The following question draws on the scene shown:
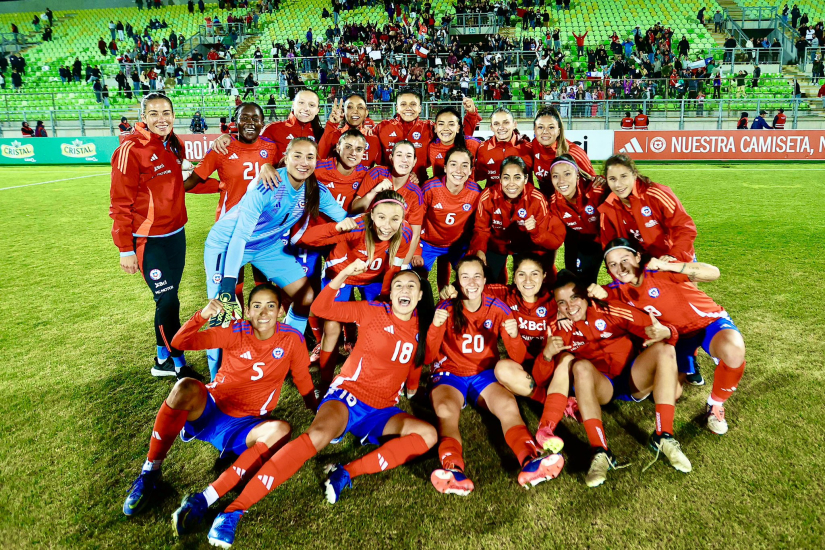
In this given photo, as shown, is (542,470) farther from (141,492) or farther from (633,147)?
(633,147)

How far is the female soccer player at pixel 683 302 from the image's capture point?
358cm

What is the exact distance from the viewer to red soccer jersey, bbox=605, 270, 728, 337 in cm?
375

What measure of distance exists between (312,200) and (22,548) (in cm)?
290

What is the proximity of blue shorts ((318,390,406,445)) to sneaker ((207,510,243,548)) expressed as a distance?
81cm

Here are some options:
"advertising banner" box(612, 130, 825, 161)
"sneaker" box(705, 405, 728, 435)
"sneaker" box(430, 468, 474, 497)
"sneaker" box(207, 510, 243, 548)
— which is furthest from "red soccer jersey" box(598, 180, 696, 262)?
"advertising banner" box(612, 130, 825, 161)

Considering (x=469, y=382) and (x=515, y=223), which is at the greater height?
(x=515, y=223)

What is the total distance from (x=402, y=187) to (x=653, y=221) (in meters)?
2.15

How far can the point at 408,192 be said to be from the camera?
4.86 metres

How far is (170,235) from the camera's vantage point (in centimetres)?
445

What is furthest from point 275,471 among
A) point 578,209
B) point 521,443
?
point 578,209

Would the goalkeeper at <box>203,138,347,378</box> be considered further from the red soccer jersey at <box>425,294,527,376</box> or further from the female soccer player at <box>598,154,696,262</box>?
the female soccer player at <box>598,154,696,262</box>

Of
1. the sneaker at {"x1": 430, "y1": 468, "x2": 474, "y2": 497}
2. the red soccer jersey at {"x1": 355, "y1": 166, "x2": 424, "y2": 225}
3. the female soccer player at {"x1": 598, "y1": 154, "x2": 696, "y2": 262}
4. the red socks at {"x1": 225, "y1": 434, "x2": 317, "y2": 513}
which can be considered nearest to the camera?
the red socks at {"x1": 225, "y1": 434, "x2": 317, "y2": 513}

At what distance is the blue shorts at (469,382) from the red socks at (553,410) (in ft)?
1.45

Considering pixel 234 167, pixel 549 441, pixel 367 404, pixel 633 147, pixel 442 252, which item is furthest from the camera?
pixel 633 147
